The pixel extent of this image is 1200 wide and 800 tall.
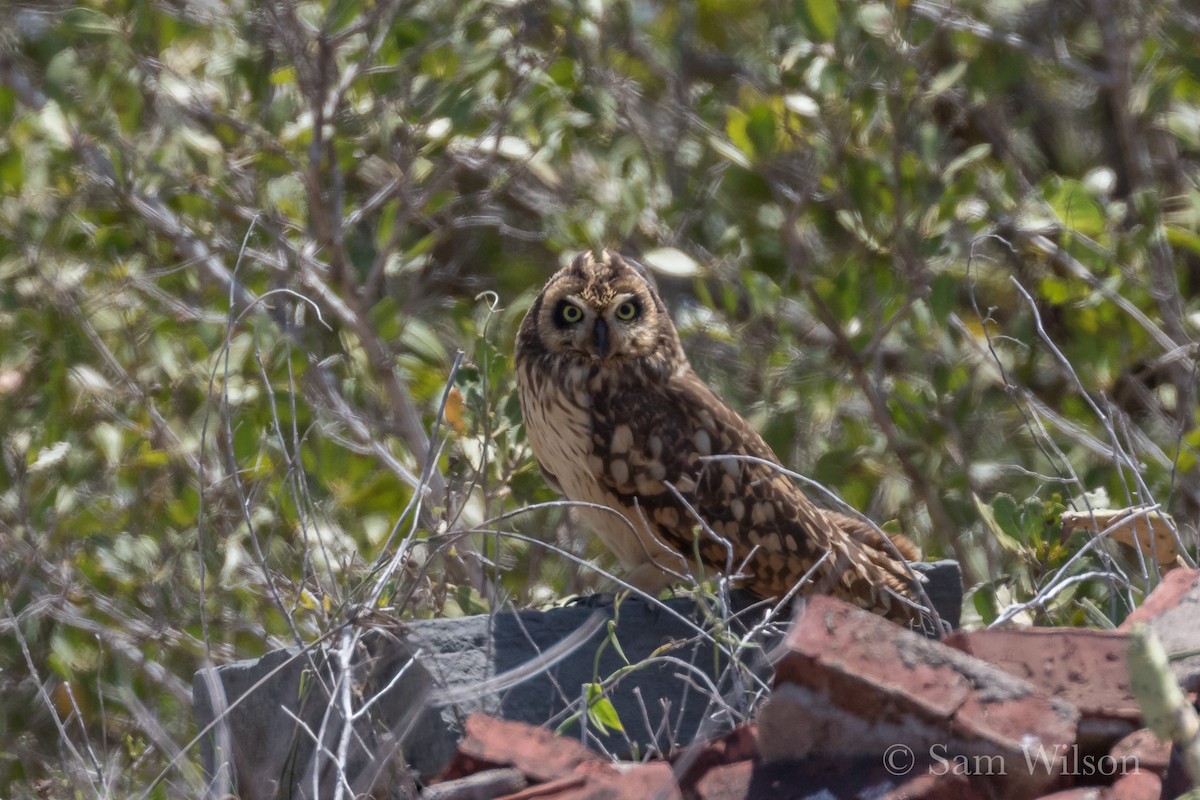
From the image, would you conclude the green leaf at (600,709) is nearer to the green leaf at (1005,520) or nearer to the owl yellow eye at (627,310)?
the green leaf at (1005,520)

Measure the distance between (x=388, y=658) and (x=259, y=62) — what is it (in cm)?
353

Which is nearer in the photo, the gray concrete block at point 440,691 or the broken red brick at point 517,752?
the broken red brick at point 517,752

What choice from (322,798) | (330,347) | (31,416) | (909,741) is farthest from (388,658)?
(31,416)

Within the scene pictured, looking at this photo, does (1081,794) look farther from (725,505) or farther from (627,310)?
(627,310)

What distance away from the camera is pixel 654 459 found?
4379 millimetres

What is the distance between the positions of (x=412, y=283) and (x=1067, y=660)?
168 inches

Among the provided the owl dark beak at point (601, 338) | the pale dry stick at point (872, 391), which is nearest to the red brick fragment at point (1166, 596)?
the owl dark beak at point (601, 338)

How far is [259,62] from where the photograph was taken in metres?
5.93

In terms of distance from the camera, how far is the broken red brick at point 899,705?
2277mm

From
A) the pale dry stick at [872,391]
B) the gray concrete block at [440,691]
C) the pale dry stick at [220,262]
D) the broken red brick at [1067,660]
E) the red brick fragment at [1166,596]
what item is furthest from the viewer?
the pale dry stick at [872,391]

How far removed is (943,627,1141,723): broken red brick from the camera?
240 cm

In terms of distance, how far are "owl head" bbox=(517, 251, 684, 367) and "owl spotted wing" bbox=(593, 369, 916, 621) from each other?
0.62ft

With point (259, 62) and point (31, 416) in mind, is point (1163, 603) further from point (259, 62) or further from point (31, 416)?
point (31, 416)

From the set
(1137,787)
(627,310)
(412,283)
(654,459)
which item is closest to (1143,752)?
(1137,787)
